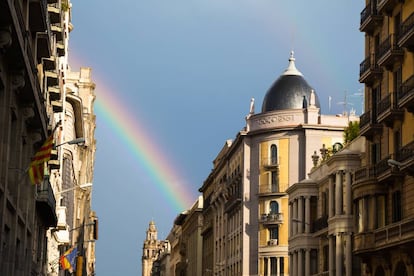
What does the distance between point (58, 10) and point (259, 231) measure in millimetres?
49901

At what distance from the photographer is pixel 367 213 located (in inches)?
2135

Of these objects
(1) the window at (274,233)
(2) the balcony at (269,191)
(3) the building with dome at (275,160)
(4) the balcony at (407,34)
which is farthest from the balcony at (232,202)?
(4) the balcony at (407,34)

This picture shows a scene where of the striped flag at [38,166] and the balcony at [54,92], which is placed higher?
the balcony at [54,92]

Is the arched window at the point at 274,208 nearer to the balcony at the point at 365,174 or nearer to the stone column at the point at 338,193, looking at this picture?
the stone column at the point at 338,193

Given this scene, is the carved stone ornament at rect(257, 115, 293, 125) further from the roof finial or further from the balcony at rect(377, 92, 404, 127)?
the balcony at rect(377, 92, 404, 127)

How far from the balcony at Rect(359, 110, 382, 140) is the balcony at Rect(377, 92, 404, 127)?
37.3 inches

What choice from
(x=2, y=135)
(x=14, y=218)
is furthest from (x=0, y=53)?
(x=14, y=218)

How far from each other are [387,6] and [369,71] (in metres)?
4.18

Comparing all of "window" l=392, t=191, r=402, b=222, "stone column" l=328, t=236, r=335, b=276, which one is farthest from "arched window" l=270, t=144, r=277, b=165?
"window" l=392, t=191, r=402, b=222

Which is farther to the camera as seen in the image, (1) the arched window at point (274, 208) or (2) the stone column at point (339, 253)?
(1) the arched window at point (274, 208)

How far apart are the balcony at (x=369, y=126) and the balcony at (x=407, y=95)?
14.9ft

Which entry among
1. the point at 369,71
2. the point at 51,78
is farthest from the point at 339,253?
the point at 51,78

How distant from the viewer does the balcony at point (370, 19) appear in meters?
55.4

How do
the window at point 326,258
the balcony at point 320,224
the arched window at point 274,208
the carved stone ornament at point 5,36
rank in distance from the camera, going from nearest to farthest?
1. the carved stone ornament at point 5,36
2. the window at point 326,258
3. the balcony at point 320,224
4. the arched window at point 274,208
